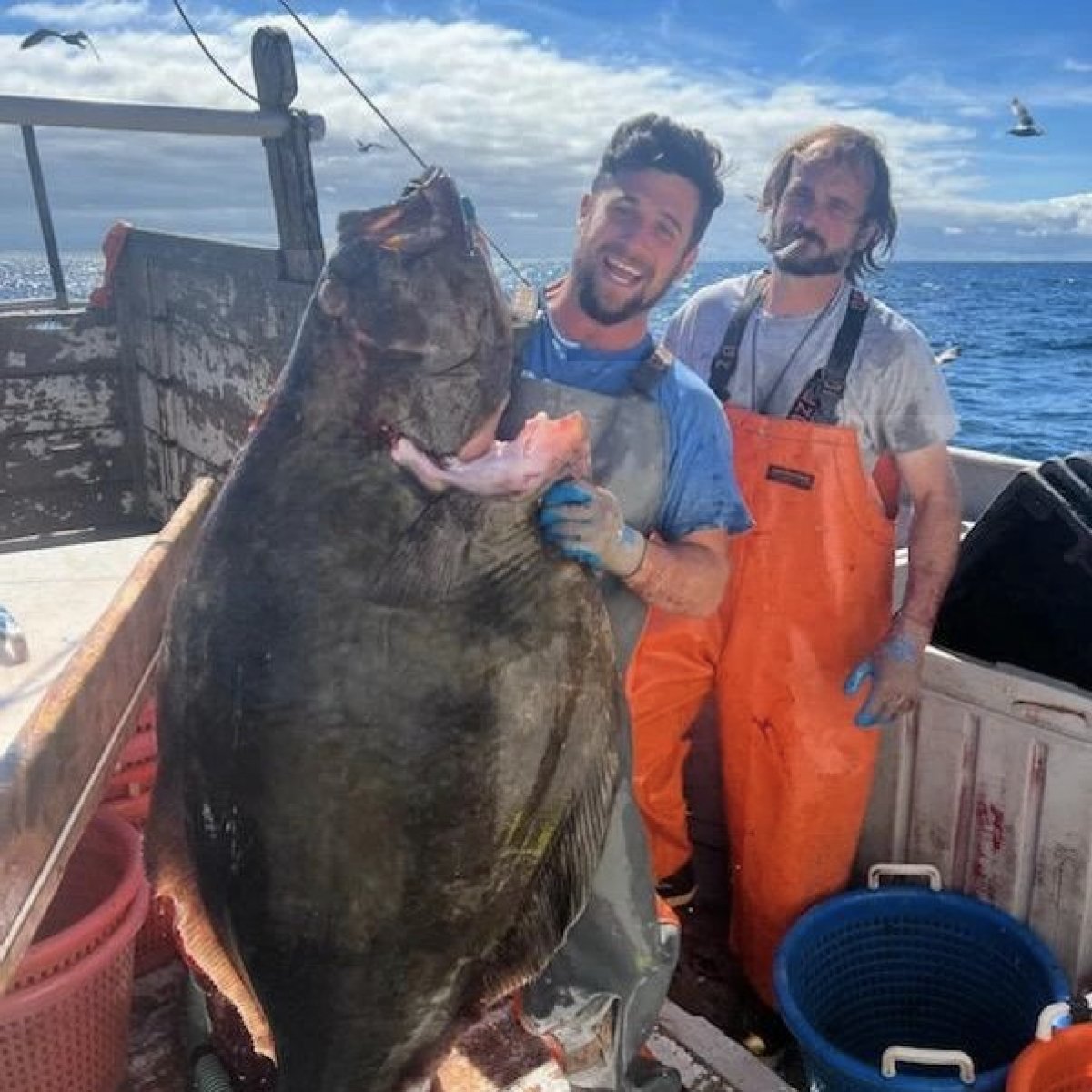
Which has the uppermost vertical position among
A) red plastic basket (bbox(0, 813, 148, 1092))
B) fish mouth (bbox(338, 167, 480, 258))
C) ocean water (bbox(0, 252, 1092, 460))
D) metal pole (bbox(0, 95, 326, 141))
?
metal pole (bbox(0, 95, 326, 141))

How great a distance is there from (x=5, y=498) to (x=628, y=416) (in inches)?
224

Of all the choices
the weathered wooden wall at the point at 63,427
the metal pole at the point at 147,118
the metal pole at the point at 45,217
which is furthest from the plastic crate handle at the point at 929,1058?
the metal pole at the point at 45,217

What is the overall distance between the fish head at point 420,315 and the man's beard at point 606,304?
793 mm

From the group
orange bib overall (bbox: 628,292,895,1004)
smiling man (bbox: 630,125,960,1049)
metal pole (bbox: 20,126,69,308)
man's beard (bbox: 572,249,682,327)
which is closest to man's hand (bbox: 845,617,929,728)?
smiling man (bbox: 630,125,960,1049)

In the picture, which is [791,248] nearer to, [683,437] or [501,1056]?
[683,437]

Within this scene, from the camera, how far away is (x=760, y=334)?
3.99 m

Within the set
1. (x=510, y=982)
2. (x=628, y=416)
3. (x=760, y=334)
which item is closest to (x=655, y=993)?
(x=510, y=982)

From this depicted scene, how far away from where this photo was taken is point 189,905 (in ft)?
6.61

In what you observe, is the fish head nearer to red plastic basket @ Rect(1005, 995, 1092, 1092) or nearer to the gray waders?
the gray waders

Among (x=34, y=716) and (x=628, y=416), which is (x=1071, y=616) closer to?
(x=628, y=416)

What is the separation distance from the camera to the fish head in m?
2.05

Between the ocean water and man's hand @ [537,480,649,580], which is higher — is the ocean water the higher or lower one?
the lower one

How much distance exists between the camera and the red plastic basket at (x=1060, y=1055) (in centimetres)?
286

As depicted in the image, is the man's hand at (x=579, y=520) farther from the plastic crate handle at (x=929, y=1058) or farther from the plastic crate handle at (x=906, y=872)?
the plastic crate handle at (x=906, y=872)
